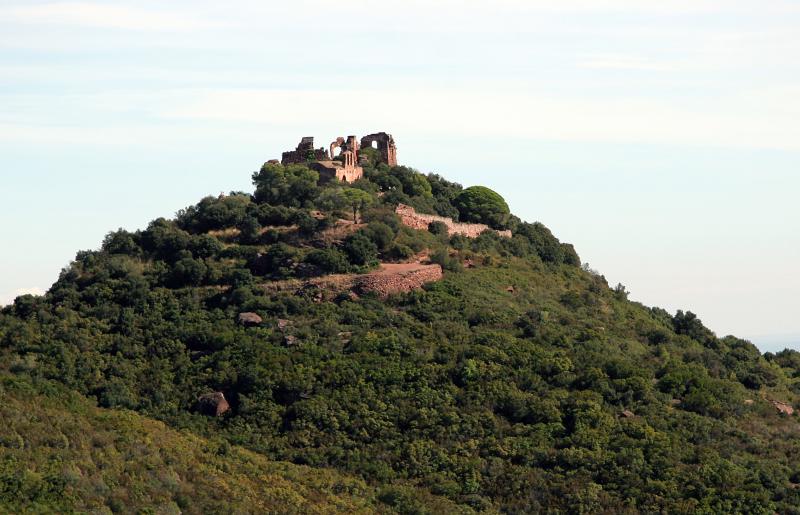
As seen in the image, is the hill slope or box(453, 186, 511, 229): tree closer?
the hill slope

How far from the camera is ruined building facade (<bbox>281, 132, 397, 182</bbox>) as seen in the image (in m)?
106

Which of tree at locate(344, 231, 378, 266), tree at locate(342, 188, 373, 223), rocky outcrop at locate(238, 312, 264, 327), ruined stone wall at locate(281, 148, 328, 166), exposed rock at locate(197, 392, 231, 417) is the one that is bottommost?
exposed rock at locate(197, 392, 231, 417)

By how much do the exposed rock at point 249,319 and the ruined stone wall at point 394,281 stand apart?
6436 millimetres

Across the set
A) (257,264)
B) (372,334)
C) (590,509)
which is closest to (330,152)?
(257,264)

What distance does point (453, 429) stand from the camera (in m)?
78.3

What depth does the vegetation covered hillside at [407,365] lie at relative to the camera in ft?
248

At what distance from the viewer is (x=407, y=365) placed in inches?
3270

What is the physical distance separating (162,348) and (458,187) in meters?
34.4

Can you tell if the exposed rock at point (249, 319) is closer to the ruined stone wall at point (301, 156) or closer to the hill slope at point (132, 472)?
the hill slope at point (132, 472)

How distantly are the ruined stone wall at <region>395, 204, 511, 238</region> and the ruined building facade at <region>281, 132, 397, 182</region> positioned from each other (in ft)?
18.4

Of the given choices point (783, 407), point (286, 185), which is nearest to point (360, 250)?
point (286, 185)

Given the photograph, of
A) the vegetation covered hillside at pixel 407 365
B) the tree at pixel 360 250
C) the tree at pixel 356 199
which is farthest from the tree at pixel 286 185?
the tree at pixel 360 250

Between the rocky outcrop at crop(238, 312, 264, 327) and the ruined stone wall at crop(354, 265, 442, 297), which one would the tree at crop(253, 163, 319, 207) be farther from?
the rocky outcrop at crop(238, 312, 264, 327)

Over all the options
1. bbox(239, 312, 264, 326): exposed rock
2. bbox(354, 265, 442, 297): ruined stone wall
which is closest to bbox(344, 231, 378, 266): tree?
bbox(354, 265, 442, 297): ruined stone wall
